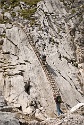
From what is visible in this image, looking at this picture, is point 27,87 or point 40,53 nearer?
point 27,87

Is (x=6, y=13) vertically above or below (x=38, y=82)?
above

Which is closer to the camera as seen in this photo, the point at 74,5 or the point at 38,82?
the point at 38,82

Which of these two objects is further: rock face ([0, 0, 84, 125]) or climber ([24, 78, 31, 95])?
climber ([24, 78, 31, 95])

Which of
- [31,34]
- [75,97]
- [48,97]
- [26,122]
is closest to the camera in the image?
[26,122]

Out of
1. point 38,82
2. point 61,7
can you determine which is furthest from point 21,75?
point 61,7

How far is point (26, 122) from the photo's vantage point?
25.5 metres

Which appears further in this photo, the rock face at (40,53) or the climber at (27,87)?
the climber at (27,87)

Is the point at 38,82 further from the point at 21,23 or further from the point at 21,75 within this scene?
the point at 21,23

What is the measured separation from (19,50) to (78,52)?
1285 centimetres

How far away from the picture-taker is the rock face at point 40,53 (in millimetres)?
35500

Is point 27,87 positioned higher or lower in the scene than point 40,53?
lower

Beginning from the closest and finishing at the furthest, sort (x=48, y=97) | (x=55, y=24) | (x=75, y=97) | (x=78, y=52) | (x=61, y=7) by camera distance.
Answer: (x=48, y=97) → (x=75, y=97) → (x=78, y=52) → (x=55, y=24) → (x=61, y=7)

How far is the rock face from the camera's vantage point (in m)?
35.5

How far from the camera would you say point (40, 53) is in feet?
144
